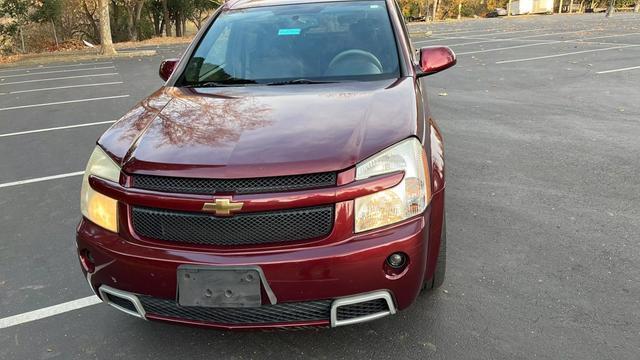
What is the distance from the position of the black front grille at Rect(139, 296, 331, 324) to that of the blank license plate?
55mm

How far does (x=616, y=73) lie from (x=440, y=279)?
973 cm

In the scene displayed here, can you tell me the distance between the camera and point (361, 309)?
2.28 meters

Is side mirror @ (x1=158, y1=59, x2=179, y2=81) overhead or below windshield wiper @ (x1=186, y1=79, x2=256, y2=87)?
overhead

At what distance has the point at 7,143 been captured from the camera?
6926mm

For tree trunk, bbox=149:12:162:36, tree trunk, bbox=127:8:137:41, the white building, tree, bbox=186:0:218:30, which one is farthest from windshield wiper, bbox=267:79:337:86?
the white building

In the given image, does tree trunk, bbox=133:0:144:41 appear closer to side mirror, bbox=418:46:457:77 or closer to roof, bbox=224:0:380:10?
roof, bbox=224:0:380:10

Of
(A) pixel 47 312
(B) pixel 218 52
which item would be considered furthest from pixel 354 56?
(A) pixel 47 312

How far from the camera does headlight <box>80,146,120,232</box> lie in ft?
7.82

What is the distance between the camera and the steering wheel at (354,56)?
336cm

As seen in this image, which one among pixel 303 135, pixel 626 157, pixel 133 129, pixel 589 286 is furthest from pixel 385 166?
pixel 626 157

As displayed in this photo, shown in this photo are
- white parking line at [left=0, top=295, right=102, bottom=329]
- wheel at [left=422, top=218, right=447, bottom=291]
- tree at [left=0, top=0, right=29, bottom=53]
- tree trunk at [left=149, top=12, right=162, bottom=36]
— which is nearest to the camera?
wheel at [left=422, top=218, right=447, bottom=291]

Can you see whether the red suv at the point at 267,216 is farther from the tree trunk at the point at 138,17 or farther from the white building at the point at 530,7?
the white building at the point at 530,7

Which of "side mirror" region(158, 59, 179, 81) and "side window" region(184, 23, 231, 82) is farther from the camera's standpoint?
"side mirror" region(158, 59, 179, 81)

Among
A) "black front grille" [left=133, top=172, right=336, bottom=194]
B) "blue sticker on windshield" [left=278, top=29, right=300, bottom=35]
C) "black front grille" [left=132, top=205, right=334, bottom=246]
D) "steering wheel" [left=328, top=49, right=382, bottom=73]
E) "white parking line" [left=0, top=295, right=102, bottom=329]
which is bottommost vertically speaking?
"white parking line" [left=0, top=295, right=102, bottom=329]
